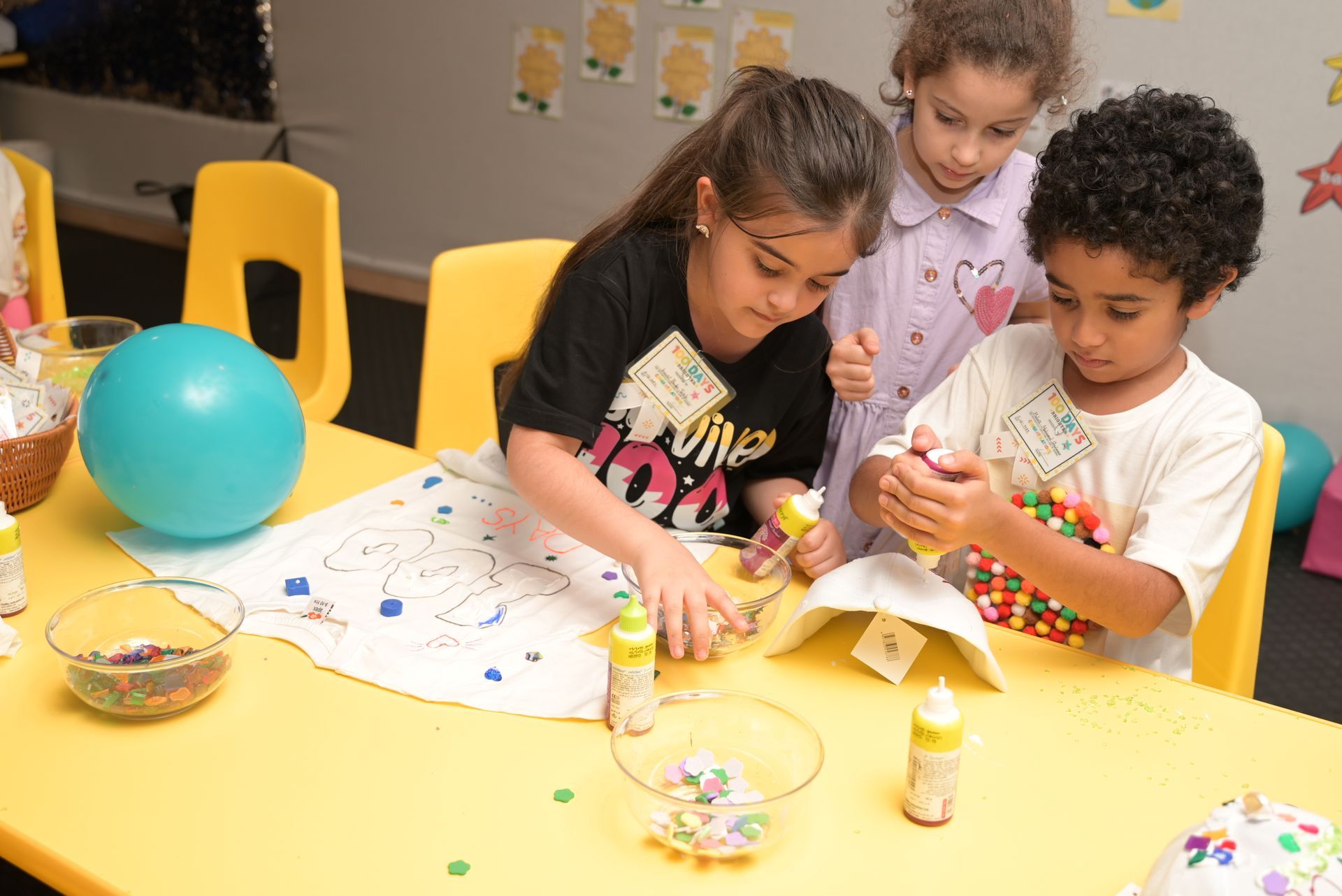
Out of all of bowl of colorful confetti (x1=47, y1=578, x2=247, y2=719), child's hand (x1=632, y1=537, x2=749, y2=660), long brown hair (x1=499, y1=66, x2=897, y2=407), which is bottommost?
bowl of colorful confetti (x1=47, y1=578, x2=247, y2=719)

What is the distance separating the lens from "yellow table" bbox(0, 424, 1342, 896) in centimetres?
Answer: 95

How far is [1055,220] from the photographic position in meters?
1.31

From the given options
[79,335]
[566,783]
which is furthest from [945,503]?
[79,335]

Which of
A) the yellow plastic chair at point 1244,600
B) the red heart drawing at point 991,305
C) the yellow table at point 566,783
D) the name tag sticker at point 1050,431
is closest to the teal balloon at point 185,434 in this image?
the yellow table at point 566,783

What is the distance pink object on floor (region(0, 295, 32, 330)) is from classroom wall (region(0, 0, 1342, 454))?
6.96ft

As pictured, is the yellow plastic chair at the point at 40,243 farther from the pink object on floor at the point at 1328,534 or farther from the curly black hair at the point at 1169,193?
the pink object on floor at the point at 1328,534

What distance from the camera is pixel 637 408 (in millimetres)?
1515

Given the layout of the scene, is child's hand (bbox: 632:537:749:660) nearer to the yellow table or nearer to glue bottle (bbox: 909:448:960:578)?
the yellow table

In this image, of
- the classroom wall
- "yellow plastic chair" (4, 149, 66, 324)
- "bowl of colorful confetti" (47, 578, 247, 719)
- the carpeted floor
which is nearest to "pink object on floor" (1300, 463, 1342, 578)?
the carpeted floor

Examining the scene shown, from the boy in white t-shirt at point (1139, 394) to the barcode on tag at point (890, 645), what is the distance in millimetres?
120

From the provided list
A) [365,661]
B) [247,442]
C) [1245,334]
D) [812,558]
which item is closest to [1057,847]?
[812,558]

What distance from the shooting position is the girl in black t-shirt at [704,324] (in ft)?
4.30

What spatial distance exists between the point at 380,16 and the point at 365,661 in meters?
3.96

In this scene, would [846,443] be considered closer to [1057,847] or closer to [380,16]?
[1057,847]
